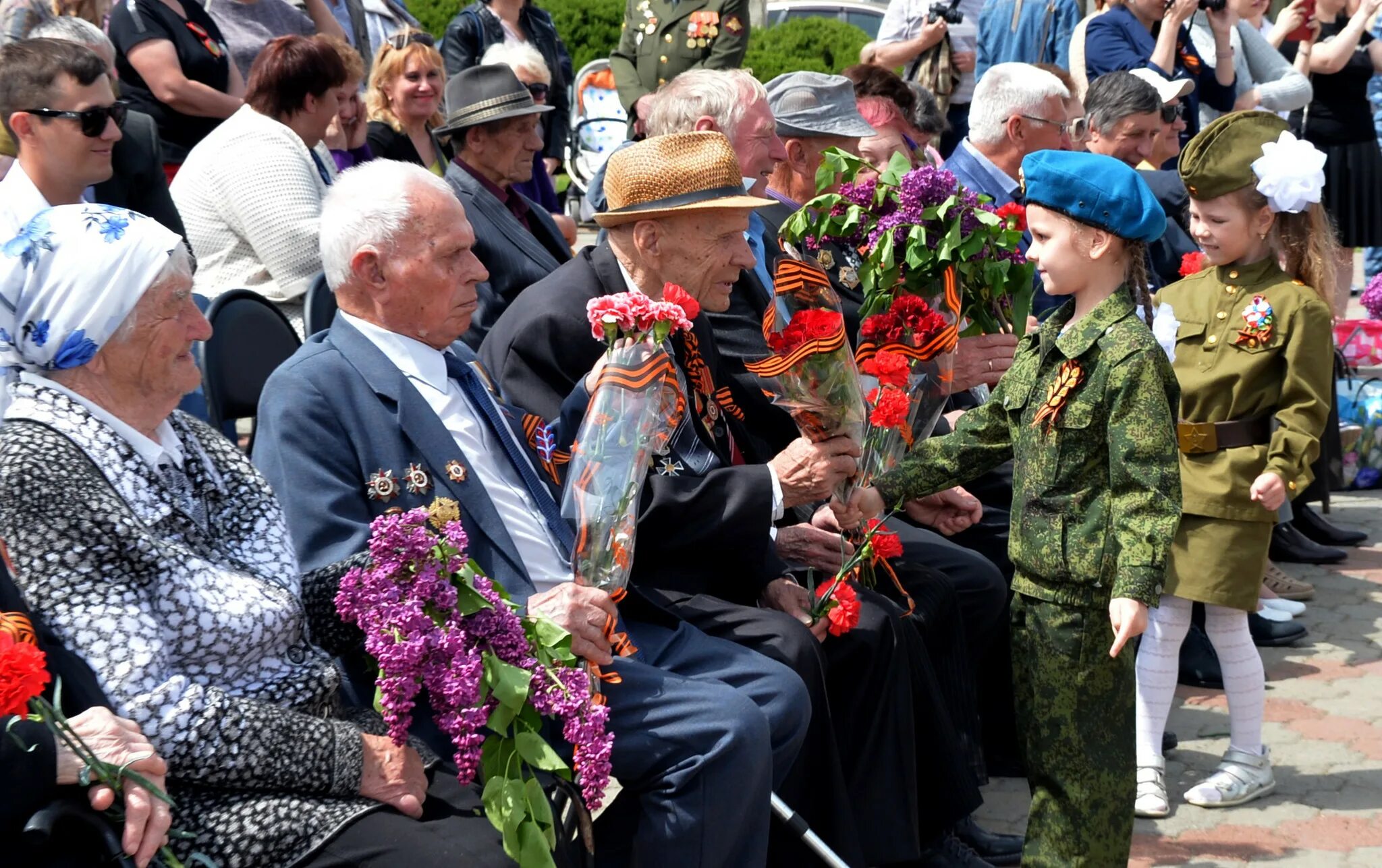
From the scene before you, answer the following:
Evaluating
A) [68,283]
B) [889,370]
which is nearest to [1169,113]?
[889,370]

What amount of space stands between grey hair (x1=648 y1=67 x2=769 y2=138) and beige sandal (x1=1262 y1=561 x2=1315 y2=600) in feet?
10.9

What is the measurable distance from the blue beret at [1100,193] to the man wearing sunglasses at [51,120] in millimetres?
2884

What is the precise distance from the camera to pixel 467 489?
320cm

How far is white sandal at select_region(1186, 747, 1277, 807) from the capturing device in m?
4.53

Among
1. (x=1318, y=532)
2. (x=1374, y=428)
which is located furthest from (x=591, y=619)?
(x=1374, y=428)

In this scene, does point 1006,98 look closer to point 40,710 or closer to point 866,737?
point 866,737

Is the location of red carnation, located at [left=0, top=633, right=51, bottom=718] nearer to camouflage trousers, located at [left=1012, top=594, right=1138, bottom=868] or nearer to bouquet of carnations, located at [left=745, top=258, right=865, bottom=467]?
bouquet of carnations, located at [left=745, top=258, right=865, bottom=467]

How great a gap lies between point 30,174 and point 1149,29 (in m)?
6.55

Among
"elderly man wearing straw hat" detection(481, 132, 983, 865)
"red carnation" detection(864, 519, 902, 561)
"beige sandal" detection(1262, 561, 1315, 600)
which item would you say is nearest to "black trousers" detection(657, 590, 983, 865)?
"elderly man wearing straw hat" detection(481, 132, 983, 865)

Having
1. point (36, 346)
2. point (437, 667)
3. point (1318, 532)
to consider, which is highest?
point (36, 346)

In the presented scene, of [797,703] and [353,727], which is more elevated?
[353,727]

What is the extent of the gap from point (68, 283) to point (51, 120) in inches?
84.0

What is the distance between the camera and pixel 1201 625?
5.89m

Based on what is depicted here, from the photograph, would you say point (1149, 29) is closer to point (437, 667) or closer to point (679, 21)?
point (679, 21)
